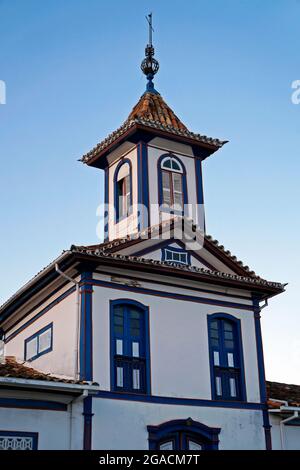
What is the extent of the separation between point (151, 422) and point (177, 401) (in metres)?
0.91

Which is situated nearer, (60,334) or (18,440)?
(18,440)

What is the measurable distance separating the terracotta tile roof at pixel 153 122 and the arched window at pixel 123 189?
0.80 meters

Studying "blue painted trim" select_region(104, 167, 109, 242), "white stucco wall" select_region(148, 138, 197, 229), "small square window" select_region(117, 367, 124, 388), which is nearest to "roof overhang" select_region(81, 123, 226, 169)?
"white stucco wall" select_region(148, 138, 197, 229)

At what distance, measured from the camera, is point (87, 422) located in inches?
642

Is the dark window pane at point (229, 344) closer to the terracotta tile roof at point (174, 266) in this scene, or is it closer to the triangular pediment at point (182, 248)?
the terracotta tile roof at point (174, 266)

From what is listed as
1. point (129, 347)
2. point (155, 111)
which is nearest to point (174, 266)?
point (129, 347)

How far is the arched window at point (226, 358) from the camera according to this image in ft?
61.5

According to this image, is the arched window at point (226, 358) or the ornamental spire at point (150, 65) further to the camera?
the ornamental spire at point (150, 65)

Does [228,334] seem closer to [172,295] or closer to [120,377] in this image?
[172,295]

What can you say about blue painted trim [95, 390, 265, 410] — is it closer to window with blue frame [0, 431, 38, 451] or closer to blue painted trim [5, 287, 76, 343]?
window with blue frame [0, 431, 38, 451]

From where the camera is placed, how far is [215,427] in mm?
17984

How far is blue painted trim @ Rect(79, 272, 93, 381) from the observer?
16781 mm

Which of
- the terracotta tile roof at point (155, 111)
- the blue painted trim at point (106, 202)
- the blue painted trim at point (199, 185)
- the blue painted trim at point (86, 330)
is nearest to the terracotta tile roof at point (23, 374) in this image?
the blue painted trim at point (86, 330)
